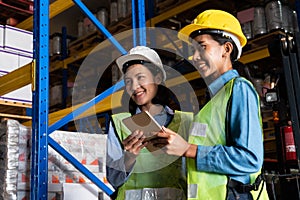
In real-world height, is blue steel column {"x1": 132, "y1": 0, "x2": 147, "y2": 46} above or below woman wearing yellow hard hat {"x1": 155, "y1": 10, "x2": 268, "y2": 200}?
above

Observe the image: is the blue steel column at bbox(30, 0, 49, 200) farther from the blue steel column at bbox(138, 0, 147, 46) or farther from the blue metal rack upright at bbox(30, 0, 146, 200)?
the blue steel column at bbox(138, 0, 147, 46)

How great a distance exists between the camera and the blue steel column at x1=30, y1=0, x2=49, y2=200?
2623 mm

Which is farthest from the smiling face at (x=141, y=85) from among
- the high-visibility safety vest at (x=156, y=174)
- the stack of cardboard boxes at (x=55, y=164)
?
the stack of cardboard boxes at (x=55, y=164)

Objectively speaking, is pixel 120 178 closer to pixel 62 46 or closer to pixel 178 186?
pixel 178 186

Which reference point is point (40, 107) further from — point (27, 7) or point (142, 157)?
point (27, 7)

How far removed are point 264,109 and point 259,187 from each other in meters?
4.20

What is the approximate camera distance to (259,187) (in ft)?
5.69

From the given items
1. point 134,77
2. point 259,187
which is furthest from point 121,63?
point 259,187

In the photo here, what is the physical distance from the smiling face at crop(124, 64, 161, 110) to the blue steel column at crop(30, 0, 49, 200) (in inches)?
31.7

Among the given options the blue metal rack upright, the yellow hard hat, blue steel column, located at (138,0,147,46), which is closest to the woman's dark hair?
the yellow hard hat

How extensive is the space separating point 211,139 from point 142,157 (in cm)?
42

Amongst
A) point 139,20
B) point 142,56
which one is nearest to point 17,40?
point 139,20

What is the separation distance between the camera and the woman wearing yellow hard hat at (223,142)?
1668mm

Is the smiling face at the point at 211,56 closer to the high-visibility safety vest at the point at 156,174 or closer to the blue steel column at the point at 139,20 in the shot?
the high-visibility safety vest at the point at 156,174
